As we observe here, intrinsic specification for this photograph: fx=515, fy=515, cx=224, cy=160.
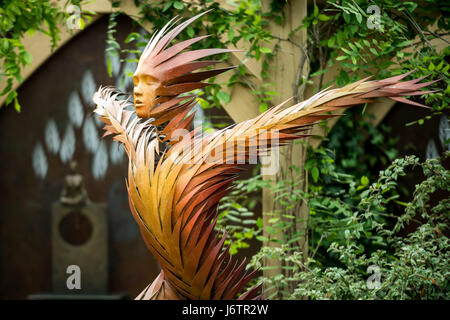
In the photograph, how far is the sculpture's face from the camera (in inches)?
59.9

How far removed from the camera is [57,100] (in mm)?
3293

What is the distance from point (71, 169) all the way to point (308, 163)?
1.53 metres

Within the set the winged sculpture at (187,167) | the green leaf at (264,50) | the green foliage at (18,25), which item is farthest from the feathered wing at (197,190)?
the green foliage at (18,25)

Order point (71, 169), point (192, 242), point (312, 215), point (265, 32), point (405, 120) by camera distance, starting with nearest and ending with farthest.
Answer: point (192, 242), point (265, 32), point (312, 215), point (405, 120), point (71, 169)

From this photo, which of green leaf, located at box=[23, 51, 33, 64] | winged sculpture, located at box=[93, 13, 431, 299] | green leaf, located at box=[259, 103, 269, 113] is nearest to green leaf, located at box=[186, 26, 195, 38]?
green leaf, located at box=[259, 103, 269, 113]

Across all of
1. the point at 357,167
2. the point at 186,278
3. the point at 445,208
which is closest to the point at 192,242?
the point at 186,278

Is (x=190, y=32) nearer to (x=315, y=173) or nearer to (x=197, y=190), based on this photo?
(x=315, y=173)

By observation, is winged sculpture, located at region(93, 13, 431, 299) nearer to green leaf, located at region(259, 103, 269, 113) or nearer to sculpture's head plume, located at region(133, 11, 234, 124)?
sculpture's head plume, located at region(133, 11, 234, 124)

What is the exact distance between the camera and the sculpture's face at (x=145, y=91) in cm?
152

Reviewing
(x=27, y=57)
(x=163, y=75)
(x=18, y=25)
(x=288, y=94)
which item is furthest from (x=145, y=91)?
(x=18, y=25)

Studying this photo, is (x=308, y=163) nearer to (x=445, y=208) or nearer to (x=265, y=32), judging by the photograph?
(x=265, y=32)

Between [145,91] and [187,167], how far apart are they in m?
0.26

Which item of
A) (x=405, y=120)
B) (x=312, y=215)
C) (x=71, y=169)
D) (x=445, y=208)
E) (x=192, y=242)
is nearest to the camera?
(x=192, y=242)
